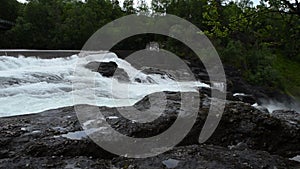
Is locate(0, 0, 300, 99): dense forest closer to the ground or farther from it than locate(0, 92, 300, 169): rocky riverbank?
farther from it

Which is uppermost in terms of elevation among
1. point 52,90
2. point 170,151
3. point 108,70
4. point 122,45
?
point 122,45

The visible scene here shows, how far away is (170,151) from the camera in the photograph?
4.50 m

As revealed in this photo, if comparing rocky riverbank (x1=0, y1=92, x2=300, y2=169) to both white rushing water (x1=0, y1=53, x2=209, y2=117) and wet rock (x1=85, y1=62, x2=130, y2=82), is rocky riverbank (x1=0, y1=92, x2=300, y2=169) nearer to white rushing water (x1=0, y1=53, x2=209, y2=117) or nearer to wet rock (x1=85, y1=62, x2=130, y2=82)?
white rushing water (x1=0, y1=53, x2=209, y2=117)

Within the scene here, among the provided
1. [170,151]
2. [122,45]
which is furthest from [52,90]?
[122,45]

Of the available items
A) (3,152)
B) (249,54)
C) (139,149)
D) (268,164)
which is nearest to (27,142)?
(3,152)

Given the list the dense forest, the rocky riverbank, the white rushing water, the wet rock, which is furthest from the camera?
the dense forest

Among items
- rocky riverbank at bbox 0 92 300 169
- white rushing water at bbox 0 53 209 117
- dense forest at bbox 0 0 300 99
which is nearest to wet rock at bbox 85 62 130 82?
white rushing water at bbox 0 53 209 117

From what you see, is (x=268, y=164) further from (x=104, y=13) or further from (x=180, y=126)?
(x=104, y=13)

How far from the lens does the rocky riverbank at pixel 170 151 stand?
163 inches

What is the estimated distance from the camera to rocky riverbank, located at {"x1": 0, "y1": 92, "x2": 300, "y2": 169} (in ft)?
13.6

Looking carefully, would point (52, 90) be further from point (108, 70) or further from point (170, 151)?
point (170, 151)

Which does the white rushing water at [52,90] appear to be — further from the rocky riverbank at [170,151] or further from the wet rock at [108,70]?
the rocky riverbank at [170,151]

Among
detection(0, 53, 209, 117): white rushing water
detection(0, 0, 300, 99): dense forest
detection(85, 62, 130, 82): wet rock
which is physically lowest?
detection(0, 53, 209, 117): white rushing water

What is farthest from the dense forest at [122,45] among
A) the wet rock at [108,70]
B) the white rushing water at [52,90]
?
the white rushing water at [52,90]
